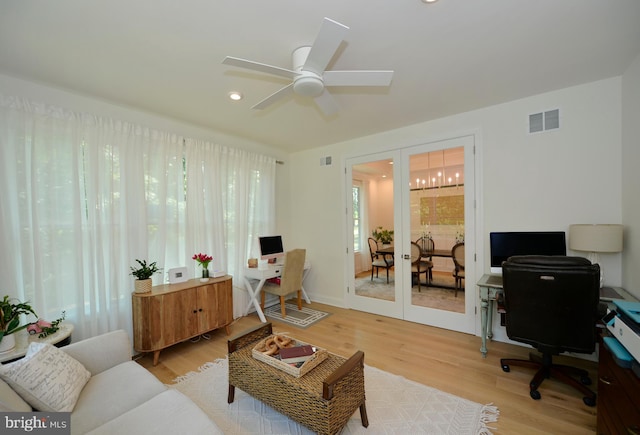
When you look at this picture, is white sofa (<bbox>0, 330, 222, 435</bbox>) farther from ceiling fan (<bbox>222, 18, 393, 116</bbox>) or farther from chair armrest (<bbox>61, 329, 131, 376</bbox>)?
ceiling fan (<bbox>222, 18, 393, 116</bbox>)

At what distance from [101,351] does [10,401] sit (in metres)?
0.71

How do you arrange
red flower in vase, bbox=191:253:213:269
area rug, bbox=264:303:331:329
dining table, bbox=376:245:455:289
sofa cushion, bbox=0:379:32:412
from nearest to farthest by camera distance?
sofa cushion, bbox=0:379:32:412 < red flower in vase, bbox=191:253:213:269 < dining table, bbox=376:245:455:289 < area rug, bbox=264:303:331:329

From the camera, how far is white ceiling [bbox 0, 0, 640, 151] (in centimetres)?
159

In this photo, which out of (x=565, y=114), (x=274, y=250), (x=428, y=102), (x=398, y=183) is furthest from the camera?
(x=274, y=250)

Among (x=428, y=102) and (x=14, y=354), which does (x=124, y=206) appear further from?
(x=428, y=102)

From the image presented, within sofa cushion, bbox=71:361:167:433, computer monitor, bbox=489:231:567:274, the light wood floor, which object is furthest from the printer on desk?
sofa cushion, bbox=71:361:167:433

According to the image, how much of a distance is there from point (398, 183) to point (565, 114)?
1.82 m

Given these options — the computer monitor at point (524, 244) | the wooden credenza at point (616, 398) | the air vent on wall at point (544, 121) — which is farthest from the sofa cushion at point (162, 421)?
the air vent on wall at point (544, 121)

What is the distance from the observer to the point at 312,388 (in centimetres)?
158

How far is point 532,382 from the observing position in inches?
82.9

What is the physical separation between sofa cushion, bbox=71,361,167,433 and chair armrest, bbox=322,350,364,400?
1026 mm

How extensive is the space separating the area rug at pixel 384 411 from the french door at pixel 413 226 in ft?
4.63

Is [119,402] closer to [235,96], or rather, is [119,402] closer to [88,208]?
[88,208]

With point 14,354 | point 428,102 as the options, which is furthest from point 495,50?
point 14,354
